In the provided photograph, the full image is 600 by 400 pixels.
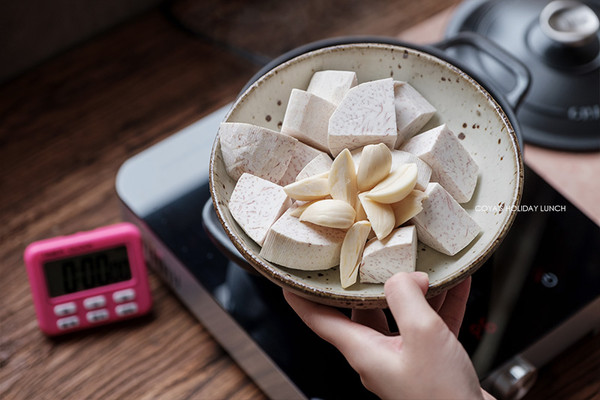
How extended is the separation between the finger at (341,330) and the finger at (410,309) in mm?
38

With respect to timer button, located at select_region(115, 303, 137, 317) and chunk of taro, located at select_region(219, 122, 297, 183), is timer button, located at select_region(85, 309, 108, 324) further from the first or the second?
chunk of taro, located at select_region(219, 122, 297, 183)

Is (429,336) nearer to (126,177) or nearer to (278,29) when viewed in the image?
(126,177)

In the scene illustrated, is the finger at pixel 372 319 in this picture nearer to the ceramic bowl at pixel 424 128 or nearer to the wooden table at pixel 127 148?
the ceramic bowl at pixel 424 128

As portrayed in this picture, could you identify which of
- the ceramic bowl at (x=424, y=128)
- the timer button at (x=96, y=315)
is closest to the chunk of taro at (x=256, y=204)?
the ceramic bowl at (x=424, y=128)

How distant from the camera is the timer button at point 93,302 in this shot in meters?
0.79

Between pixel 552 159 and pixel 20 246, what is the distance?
0.73 metres

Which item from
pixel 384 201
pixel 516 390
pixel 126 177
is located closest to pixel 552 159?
pixel 516 390

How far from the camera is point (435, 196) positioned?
0.56m

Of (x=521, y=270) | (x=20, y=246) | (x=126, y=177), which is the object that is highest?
(x=521, y=270)

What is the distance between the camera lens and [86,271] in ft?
2.61

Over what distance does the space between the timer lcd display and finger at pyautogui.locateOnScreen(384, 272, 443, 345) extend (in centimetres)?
Result: 42

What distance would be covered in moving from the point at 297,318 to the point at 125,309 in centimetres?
22

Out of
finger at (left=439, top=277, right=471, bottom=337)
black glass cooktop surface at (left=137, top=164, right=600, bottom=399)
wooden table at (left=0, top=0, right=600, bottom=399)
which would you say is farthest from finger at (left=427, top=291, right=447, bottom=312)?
wooden table at (left=0, top=0, right=600, bottom=399)

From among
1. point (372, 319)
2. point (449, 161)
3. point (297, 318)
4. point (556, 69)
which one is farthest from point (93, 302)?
point (556, 69)
